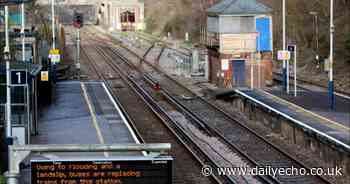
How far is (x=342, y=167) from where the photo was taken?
67.5 ft

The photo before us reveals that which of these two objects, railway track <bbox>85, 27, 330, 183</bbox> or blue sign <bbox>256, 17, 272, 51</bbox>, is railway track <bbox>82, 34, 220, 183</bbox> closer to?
railway track <bbox>85, 27, 330, 183</bbox>

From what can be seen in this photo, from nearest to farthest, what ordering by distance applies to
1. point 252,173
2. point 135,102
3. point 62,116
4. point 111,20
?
point 252,173 < point 62,116 < point 135,102 < point 111,20

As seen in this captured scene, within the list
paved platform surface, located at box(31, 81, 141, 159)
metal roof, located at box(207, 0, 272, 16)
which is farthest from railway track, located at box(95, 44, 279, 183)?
metal roof, located at box(207, 0, 272, 16)

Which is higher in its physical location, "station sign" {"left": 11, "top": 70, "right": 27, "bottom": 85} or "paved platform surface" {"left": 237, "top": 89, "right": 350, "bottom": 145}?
"station sign" {"left": 11, "top": 70, "right": 27, "bottom": 85}

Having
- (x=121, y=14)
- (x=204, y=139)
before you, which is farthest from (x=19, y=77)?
(x=121, y=14)

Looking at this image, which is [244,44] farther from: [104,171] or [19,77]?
[104,171]

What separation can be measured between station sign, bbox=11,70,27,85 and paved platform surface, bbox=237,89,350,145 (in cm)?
818

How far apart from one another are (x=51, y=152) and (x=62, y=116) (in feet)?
67.0

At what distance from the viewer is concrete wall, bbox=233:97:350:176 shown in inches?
826

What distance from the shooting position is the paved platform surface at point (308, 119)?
899 inches

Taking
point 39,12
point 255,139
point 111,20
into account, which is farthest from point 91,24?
point 255,139

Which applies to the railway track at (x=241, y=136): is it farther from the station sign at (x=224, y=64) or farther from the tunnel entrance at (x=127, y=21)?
the tunnel entrance at (x=127, y=21)

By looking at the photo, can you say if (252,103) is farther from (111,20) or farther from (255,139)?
(111,20)

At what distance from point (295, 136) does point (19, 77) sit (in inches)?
337
